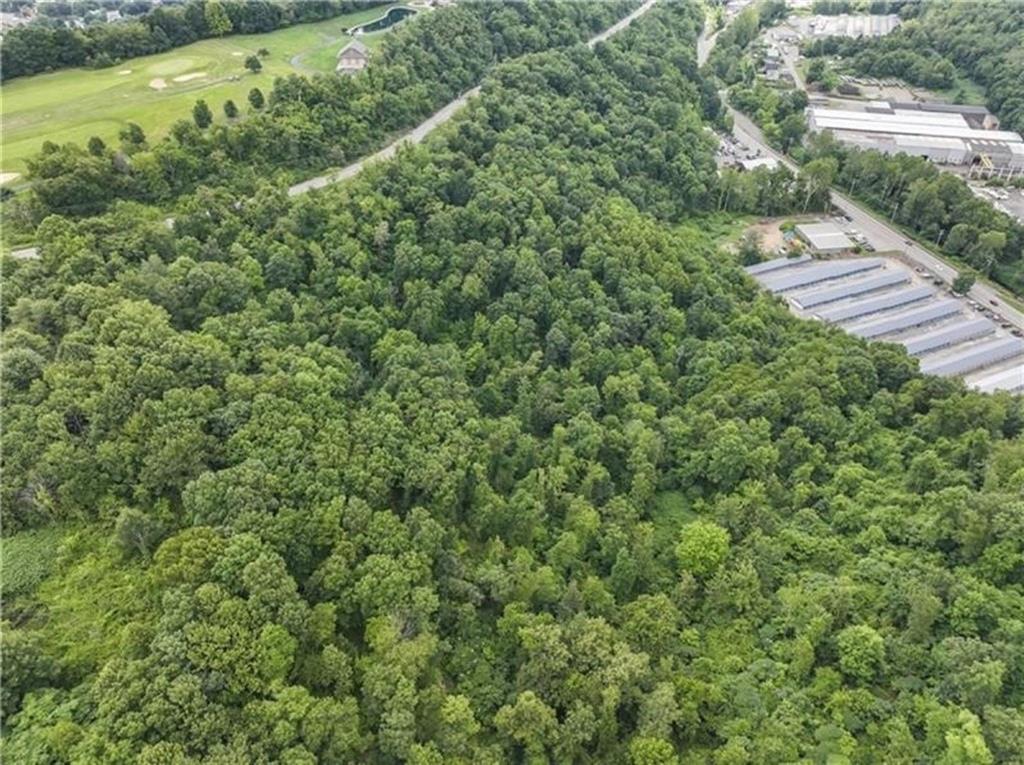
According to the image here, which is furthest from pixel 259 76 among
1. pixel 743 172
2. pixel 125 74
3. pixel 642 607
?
pixel 642 607

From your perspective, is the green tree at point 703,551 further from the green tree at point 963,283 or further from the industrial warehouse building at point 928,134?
the industrial warehouse building at point 928,134

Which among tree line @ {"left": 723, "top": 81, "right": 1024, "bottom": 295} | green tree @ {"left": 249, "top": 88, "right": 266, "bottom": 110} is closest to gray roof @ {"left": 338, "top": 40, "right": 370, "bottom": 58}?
green tree @ {"left": 249, "top": 88, "right": 266, "bottom": 110}

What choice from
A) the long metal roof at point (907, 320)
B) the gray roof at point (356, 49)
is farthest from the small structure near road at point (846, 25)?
the gray roof at point (356, 49)

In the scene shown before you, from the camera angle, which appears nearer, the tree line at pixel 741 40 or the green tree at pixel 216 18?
the green tree at pixel 216 18

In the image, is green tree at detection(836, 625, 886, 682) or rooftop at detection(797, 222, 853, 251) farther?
rooftop at detection(797, 222, 853, 251)

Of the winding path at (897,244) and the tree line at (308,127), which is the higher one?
the tree line at (308,127)

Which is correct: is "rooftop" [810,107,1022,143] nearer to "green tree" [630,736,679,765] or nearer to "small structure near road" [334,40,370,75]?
"small structure near road" [334,40,370,75]

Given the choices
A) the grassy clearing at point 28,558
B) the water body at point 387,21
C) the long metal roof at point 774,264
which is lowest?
the long metal roof at point 774,264
